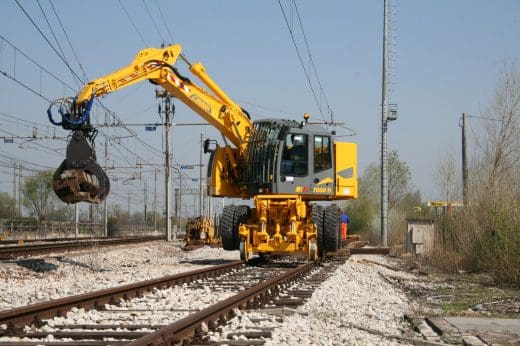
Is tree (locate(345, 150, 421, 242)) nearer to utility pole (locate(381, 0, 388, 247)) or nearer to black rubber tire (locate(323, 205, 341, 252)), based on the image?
utility pole (locate(381, 0, 388, 247))

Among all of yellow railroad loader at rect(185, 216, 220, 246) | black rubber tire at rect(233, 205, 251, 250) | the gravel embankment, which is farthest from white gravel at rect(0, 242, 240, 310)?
yellow railroad loader at rect(185, 216, 220, 246)

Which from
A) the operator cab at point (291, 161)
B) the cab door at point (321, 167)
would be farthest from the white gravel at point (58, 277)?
the cab door at point (321, 167)

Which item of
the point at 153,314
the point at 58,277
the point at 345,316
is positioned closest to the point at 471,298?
the point at 345,316

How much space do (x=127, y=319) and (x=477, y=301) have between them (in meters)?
6.32

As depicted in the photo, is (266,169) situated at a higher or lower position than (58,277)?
higher

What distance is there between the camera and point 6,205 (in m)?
92.1

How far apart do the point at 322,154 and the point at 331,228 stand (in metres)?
2.24

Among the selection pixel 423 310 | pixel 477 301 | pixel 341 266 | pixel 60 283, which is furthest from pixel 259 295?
pixel 341 266

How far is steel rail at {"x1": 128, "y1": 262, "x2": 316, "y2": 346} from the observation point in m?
6.87

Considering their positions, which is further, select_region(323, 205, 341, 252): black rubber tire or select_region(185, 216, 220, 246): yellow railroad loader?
select_region(185, 216, 220, 246): yellow railroad loader

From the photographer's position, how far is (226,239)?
20.3m

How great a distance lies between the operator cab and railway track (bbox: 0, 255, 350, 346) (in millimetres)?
5611

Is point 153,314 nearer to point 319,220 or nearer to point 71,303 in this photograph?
point 71,303

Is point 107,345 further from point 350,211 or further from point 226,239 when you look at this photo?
point 350,211
